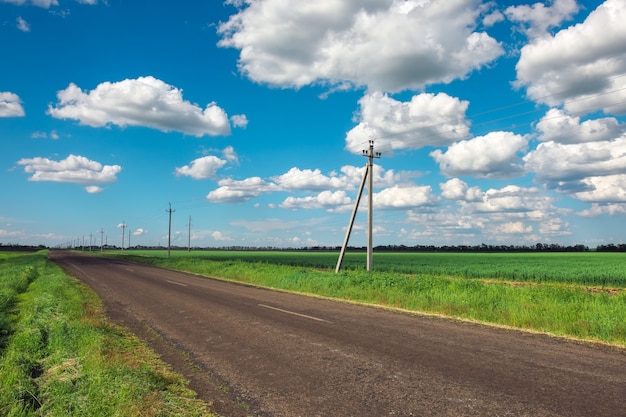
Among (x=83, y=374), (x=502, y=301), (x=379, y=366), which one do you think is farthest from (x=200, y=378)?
(x=502, y=301)

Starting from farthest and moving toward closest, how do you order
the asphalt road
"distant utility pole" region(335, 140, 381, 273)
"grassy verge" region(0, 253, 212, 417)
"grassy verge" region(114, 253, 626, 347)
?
1. "distant utility pole" region(335, 140, 381, 273)
2. "grassy verge" region(114, 253, 626, 347)
3. the asphalt road
4. "grassy verge" region(0, 253, 212, 417)

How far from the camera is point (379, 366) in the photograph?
6578mm

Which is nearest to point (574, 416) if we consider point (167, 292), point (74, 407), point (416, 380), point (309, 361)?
point (416, 380)

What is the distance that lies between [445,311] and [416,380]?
7440 mm

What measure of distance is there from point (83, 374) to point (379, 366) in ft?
15.1

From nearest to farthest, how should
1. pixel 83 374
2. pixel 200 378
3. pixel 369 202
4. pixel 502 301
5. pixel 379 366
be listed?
pixel 83 374, pixel 200 378, pixel 379 366, pixel 502 301, pixel 369 202

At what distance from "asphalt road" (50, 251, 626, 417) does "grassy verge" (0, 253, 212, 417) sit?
1.66ft

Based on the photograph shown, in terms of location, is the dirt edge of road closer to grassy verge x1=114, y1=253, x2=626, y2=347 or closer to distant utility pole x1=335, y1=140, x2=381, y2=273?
grassy verge x1=114, y1=253, x2=626, y2=347

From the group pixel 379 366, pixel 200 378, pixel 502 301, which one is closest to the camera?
A: pixel 200 378

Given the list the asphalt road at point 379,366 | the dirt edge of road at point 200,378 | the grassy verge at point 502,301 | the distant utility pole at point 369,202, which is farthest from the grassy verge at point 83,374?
the distant utility pole at point 369,202

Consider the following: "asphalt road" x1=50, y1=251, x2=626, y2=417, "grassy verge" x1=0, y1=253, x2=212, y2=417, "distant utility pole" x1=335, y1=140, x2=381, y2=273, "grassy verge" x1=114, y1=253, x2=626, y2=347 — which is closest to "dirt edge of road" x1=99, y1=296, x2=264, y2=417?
"asphalt road" x1=50, y1=251, x2=626, y2=417

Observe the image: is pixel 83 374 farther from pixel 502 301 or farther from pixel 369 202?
pixel 369 202

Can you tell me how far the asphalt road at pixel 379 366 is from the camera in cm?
498

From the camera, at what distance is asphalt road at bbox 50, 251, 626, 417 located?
4977 mm
